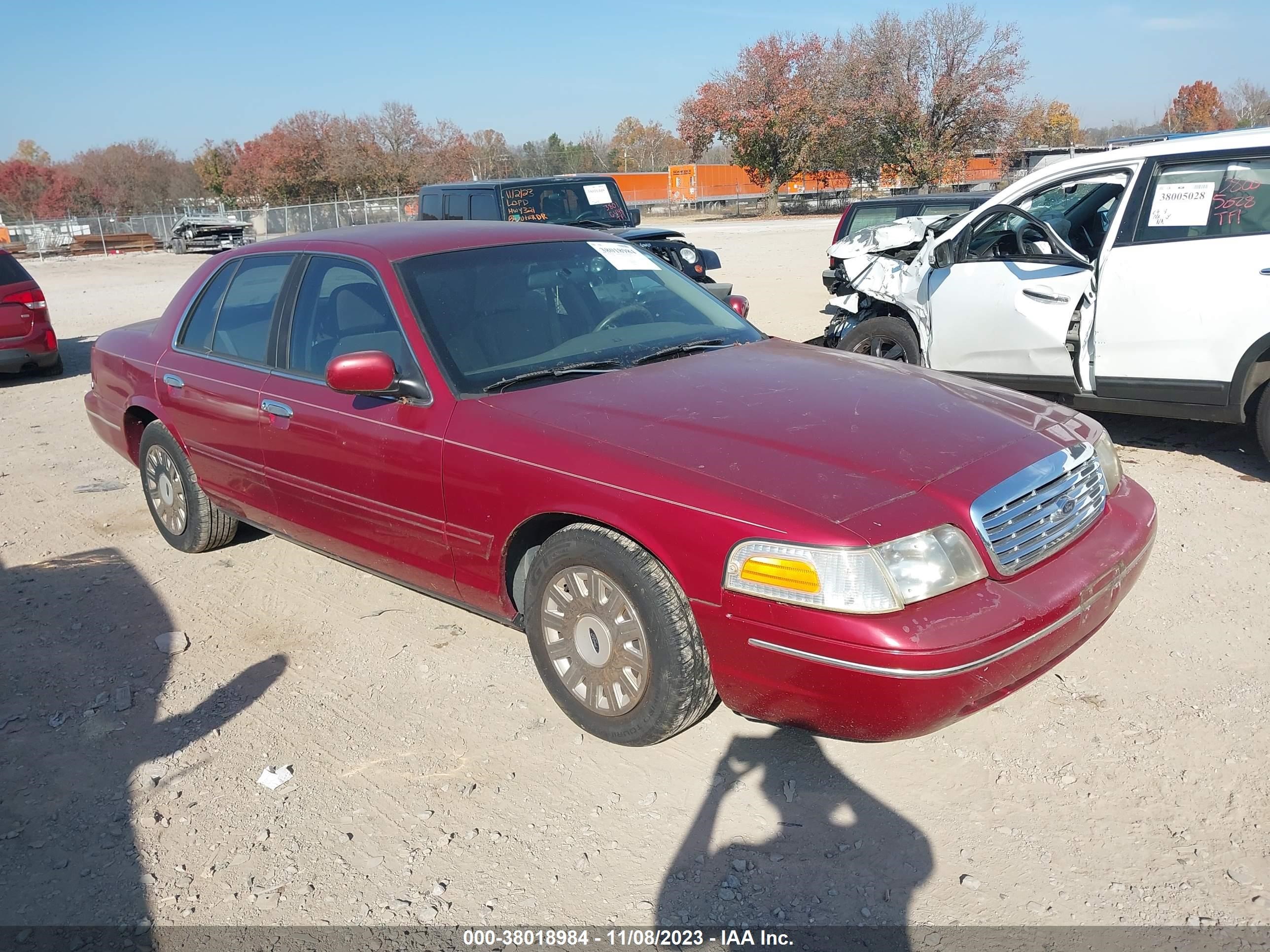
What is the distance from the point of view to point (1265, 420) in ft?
18.0

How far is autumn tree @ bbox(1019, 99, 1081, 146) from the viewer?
46.3 m

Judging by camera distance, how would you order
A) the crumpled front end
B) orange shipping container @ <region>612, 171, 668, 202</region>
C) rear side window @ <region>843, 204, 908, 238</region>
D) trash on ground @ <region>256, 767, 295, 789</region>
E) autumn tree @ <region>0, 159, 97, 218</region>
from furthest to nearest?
autumn tree @ <region>0, 159, 97, 218</region> → orange shipping container @ <region>612, 171, 668, 202</region> → rear side window @ <region>843, 204, 908, 238</region> → the crumpled front end → trash on ground @ <region>256, 767, 295, 789</region>

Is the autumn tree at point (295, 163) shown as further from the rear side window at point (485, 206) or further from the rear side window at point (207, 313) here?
the rear side window at point (207, 313)

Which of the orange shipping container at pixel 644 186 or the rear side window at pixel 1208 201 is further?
the orange shipping container at pixel 644 186

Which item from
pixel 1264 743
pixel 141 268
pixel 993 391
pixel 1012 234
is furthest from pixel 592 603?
pixel 141 268

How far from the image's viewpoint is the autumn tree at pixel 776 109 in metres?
47.8

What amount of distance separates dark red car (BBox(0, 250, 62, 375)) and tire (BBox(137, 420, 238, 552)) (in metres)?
6.72

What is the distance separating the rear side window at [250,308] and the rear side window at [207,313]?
0.05 metres

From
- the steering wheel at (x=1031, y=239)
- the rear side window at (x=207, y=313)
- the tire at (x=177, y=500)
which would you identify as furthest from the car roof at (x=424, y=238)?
the steering wheel at (x=1031, y=239)

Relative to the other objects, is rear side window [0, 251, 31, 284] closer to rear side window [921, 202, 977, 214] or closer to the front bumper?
rear side window [921, 202, 977, 214]

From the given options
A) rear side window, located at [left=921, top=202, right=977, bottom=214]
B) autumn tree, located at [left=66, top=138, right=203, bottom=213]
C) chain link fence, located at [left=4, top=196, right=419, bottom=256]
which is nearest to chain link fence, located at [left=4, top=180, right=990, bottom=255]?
chain link fence, located at [left=4, top=196, right=419, bottom=256]

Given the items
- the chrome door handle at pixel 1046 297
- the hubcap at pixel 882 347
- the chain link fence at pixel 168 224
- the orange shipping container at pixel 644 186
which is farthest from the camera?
the orange shipping container at pixel 644 186

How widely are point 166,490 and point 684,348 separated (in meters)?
3.14

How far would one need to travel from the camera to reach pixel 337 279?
4191mm
